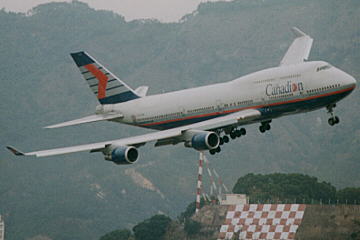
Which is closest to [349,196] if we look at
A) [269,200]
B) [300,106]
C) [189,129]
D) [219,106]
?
[269,200]

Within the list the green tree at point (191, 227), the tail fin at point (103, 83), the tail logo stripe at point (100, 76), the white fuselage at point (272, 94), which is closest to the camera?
the white fuselage at point (272, 94)

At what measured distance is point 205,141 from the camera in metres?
78.2

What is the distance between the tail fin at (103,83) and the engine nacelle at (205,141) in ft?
62.7

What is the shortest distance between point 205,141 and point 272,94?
9.22 m

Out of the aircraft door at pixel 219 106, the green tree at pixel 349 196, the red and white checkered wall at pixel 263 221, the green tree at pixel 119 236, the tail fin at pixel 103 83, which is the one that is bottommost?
the green tree at pixel 119 236

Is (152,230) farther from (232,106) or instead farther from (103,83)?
(232,106)

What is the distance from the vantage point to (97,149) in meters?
77.9

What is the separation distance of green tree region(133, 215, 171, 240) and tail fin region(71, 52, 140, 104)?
87.6 metres

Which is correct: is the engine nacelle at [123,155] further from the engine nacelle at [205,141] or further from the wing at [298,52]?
the wing at [298,52]

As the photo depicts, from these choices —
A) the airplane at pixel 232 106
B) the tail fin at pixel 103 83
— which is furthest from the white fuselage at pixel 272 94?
the tail fin at pixel 103 83

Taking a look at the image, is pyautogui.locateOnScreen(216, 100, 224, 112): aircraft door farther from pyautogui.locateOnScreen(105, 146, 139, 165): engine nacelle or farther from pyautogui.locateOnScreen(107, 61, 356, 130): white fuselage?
pyautogui.locateOnScreen(105, 146, 139, 165): engine nacelle

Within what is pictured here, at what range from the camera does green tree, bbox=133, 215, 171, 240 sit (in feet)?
594

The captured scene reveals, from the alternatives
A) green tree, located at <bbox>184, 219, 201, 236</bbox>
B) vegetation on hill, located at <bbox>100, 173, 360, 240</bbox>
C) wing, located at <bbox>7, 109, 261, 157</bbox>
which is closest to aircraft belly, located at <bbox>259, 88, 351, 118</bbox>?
wing, located at <bbox>7, 109, 261, 157</bbox>

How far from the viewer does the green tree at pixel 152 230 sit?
7131 inches
